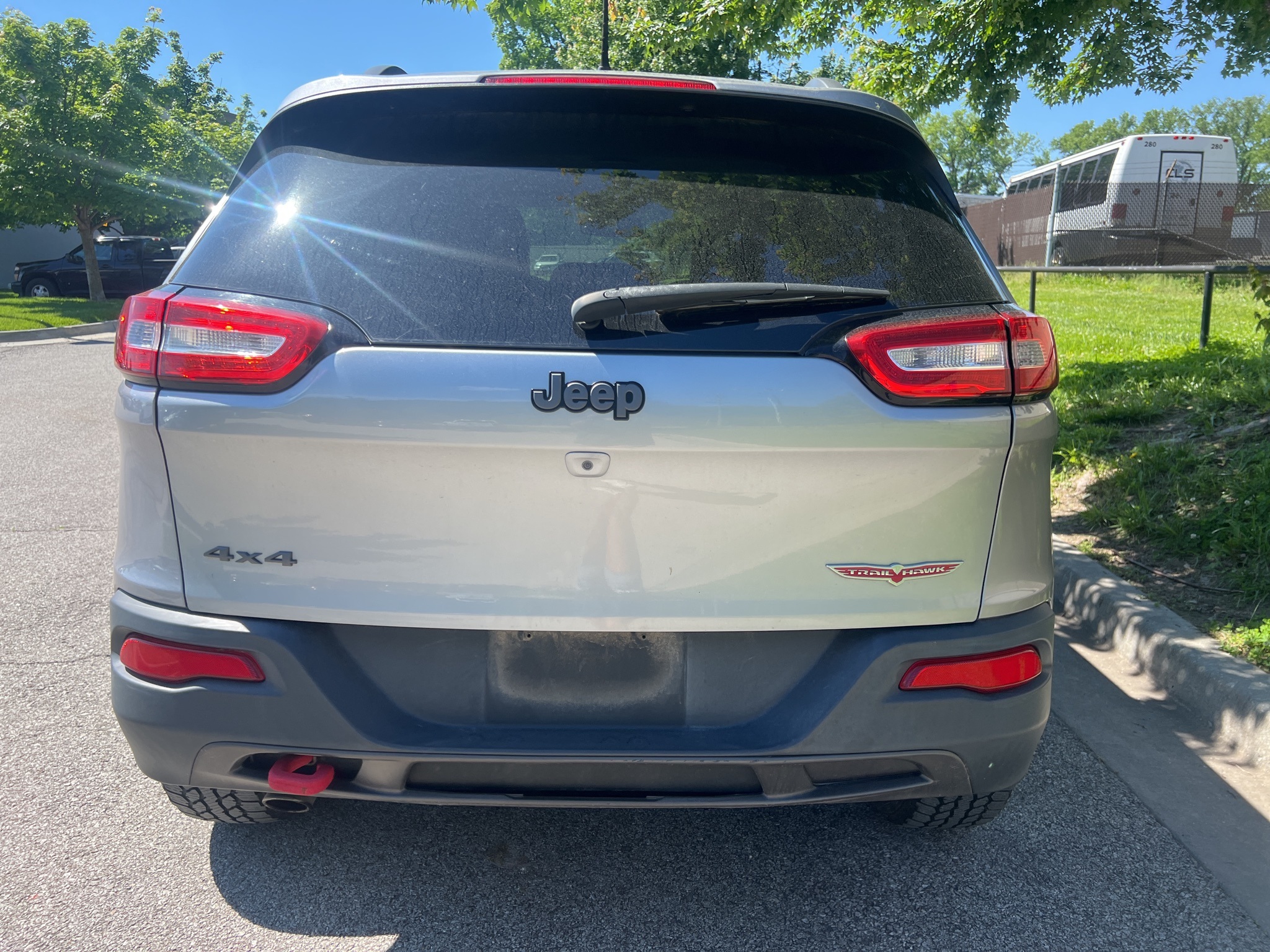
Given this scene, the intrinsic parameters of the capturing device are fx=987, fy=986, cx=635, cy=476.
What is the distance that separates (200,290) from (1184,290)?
1881 centimetres

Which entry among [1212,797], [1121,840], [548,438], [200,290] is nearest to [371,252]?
[200,290]

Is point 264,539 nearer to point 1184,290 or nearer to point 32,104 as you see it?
point 1184,290

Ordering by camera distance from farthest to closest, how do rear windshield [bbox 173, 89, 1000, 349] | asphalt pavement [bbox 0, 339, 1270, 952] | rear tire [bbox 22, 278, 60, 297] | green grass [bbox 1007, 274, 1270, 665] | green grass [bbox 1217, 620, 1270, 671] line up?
rear tire [bbox 22, 278, 60, 297]
green grass [bbox 1007, 274, 1270, 665]
green grass [bbox 1217, 620, 1270, 671]
asphalt pavement [bbox 0, 339, 1270, 952]
rear windshield [bbox 173, 89, 1000, 349]

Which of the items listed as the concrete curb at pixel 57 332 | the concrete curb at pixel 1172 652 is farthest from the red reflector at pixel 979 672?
the concrete curb at pixel 57 332

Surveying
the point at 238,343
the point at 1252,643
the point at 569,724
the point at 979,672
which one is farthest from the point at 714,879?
the point at 1252,643

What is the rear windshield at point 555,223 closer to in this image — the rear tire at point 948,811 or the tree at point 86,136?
the rear tire at point 948,811

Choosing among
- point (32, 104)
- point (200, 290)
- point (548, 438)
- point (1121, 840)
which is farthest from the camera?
point (32, 104)

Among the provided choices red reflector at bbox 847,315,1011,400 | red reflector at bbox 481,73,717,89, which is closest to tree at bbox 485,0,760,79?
red reflector at bbox 481,73,717,89

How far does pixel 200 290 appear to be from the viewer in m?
2.08

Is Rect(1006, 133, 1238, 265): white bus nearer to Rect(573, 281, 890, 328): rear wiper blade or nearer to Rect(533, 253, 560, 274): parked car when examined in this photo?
Rect(573, 281, 890, 328): rear wiper blade

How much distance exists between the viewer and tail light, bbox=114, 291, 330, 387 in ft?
6.52

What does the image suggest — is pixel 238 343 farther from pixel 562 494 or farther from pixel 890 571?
pixel 890 571

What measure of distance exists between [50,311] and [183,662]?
22652mm

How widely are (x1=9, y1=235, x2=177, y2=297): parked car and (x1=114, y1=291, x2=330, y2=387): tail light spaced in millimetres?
26502
